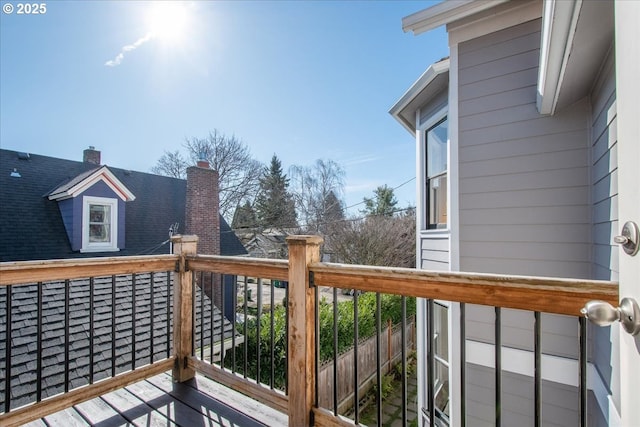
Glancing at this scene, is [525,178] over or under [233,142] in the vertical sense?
under

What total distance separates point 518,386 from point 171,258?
3104mm

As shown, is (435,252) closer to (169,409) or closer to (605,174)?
(605,174)

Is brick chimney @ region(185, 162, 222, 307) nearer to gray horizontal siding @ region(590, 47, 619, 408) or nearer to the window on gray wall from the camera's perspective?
the window on gray wall

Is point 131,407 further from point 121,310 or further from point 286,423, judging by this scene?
point 121,310

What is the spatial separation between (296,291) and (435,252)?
105 inches

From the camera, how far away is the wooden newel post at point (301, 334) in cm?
159

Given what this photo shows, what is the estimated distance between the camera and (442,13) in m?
2.91

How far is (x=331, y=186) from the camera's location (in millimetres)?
19578

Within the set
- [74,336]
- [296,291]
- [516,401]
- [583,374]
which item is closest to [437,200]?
[516,401]

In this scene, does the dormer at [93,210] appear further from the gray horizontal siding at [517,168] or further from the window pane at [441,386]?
the gray horizontal siding at [517,168]

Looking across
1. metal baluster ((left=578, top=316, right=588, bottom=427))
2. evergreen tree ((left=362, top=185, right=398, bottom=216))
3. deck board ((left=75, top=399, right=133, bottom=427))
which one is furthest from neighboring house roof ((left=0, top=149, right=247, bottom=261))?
evergreen tree ((left=362, top=185, right=398, bottom=216))

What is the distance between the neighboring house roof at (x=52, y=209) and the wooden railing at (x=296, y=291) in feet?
18.7

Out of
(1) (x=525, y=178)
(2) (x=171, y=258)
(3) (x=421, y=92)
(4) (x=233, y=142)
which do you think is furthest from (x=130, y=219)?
(4) (x=233, y=142)

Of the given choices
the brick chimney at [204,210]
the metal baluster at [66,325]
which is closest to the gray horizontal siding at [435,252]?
the metal baluster at [66,325]
